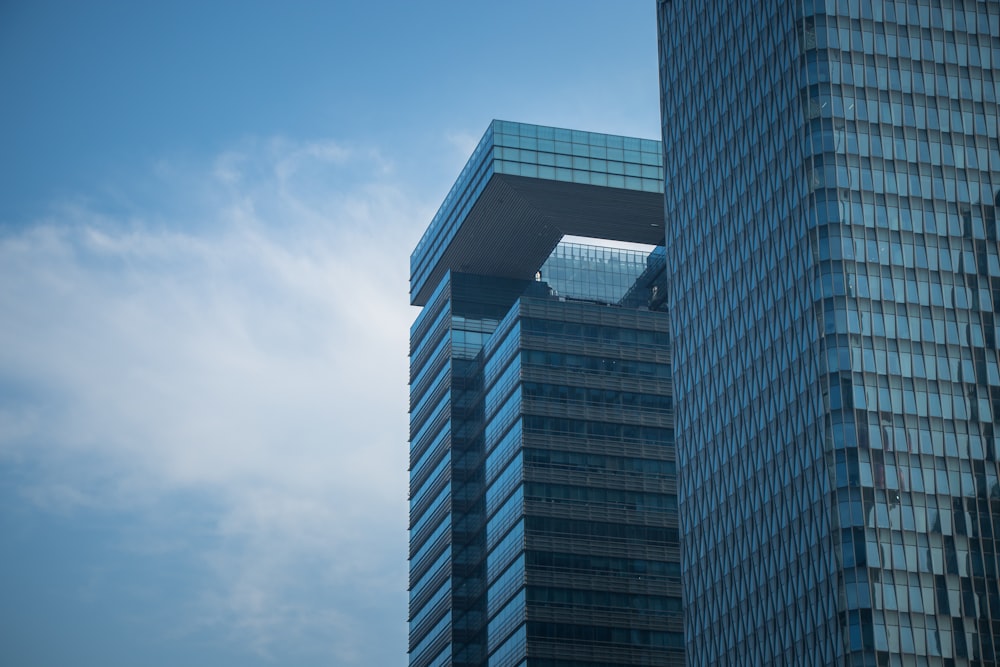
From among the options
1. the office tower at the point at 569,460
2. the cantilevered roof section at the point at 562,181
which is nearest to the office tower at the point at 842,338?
the office tower at the point at 569,460

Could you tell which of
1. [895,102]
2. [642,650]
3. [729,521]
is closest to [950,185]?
[895,102]

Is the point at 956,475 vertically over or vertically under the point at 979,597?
over

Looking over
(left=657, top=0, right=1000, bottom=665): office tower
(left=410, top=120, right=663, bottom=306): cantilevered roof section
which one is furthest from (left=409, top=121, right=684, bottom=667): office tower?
(left=657, top=0, right=1000, bottom=665): office tower

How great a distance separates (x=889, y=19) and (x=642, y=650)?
71117mm

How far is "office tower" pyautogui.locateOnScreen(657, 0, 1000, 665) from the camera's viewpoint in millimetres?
129250

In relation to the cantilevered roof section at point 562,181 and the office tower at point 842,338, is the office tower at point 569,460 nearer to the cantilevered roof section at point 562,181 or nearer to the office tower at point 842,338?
the cantilevered roof section at point 562,181

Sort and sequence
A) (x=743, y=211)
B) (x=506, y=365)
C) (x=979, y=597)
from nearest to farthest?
(x=979, y=597) < (x=743, y=211) < (x=506, y=365)

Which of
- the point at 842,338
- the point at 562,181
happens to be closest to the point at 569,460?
the point at 562,181

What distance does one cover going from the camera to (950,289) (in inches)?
5497

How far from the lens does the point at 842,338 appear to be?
13538 cm

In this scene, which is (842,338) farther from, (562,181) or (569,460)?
(562,181)

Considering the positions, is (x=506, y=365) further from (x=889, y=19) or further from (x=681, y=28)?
(x=889, y=19)

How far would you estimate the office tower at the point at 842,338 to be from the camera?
129 metres

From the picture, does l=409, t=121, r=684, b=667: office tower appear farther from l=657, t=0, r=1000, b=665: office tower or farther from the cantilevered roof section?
l=657, t=0, r=1000, b=665: office tower
